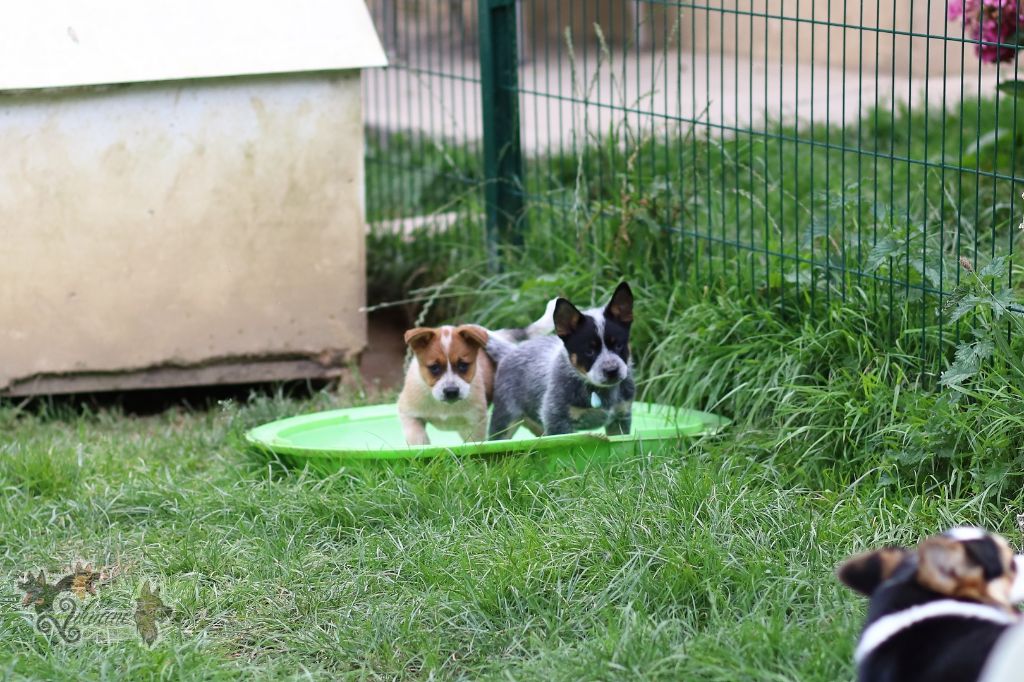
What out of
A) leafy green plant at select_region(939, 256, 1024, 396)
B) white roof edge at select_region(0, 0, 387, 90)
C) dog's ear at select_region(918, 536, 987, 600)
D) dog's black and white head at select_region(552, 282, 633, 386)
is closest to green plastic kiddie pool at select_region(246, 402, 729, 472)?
dog's black and white head at select_region(552, 282, 633, 386)

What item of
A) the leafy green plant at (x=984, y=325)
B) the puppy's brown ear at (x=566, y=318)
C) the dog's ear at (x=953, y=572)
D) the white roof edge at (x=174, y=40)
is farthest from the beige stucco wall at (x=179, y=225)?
the dog's ear at (x=953, y=572)

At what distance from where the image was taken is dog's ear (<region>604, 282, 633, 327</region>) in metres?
4.08

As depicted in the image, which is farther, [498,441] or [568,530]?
[498,441]

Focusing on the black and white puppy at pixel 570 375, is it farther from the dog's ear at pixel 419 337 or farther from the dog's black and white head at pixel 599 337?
the dog's ear at pixel 419 337

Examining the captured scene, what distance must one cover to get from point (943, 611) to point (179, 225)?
12.2 feet

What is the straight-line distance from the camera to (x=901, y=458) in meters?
3.90

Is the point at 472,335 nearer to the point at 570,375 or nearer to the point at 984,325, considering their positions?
the point at 570,375

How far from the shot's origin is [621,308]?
4117 millimetres

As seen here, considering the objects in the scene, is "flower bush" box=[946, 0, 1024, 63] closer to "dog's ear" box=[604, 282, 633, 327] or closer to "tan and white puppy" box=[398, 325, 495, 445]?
"dog's ear" box=[604, 282, 633, 327]

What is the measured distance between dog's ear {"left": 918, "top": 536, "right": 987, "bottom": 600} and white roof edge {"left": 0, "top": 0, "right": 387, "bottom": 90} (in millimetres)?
3485

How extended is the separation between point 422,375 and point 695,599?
1278 mm

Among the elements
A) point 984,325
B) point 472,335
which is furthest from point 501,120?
point 984,325

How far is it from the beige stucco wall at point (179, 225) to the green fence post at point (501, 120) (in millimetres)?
665

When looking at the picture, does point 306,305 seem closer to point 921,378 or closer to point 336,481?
point 336,481
